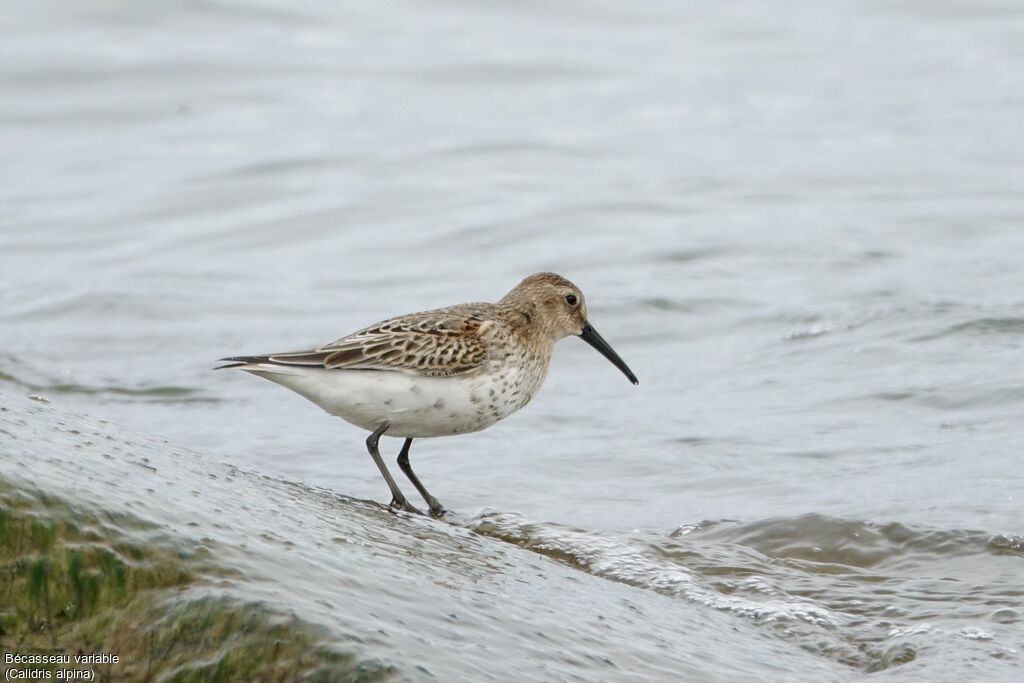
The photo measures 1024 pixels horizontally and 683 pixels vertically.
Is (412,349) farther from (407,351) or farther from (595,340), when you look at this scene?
(595,340)

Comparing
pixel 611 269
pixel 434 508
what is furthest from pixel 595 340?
pixel 611 269

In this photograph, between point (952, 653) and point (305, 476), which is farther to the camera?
point (305, 476)

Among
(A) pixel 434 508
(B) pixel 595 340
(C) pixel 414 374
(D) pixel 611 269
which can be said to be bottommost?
(A) pixel 434 508

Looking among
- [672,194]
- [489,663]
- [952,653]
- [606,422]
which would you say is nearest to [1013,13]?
[672,194]

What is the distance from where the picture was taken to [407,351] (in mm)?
7164

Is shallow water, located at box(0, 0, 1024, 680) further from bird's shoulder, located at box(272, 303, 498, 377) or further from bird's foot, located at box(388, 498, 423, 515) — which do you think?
bird's shoulder, located at box(272, 303, 498, 377)

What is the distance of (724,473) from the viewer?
927cm

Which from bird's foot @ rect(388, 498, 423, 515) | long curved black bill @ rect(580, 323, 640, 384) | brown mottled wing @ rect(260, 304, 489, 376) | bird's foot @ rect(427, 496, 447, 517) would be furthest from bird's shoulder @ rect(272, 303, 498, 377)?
long curved black bill @ rect(580, 323, 640, 384)

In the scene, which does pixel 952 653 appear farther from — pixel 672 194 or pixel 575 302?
pixel 672 194

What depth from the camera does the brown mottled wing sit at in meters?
7.08

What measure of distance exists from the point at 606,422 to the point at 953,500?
2.80 metres

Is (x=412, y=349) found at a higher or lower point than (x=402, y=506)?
higher

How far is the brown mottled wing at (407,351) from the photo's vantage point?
708cm

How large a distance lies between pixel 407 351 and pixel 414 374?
12 cm
